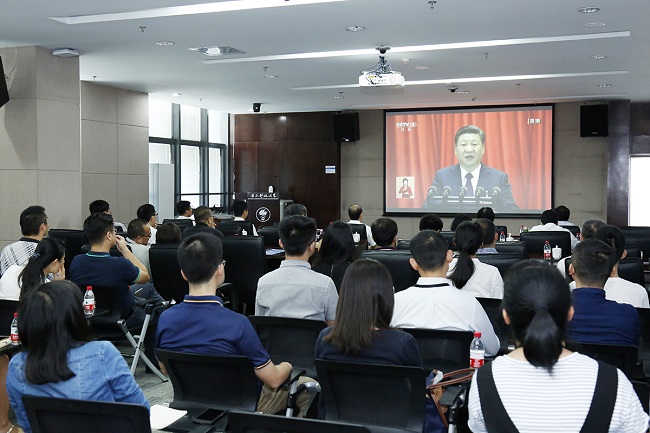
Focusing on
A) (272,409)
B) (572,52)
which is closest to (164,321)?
(272,409)

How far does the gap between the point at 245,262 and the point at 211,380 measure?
12.6 feet

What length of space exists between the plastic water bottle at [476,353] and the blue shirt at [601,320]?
0.45m

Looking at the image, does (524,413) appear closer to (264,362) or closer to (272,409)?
(264,362)

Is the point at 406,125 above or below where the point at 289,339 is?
above

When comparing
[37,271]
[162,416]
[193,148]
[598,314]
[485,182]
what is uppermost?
[193,148]

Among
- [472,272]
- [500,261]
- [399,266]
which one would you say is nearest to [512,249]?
[500,261]

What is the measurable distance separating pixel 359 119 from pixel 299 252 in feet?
38.2

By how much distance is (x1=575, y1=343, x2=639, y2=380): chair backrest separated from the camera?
9.26ft

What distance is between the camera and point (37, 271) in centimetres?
389

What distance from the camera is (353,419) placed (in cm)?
265

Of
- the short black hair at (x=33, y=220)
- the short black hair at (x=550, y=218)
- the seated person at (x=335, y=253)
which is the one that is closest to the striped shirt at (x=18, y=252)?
the short black hair at (x=33, y=220)

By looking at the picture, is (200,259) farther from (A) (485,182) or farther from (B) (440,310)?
(A) (485,182)

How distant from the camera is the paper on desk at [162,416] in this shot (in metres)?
2.33

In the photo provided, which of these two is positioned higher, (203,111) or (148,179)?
(203,111)
